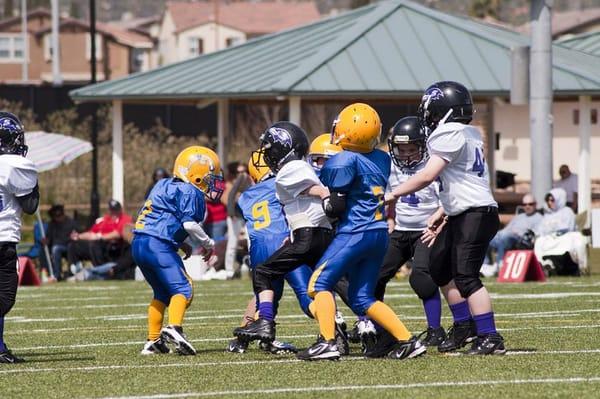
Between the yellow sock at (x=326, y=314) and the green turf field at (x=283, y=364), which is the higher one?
the yellow sock at (x=326, y=314)

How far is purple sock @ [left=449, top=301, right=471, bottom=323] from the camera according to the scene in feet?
34.3

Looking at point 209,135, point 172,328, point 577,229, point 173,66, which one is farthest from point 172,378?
point 209,135

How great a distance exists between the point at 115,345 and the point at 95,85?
1498 cm

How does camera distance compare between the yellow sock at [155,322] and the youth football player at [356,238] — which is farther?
the yellow sock at [155,322]

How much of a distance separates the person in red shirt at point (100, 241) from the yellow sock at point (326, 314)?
13.2 metres

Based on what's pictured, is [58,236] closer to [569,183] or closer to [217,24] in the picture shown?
[569,183]

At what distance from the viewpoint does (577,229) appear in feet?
69.9

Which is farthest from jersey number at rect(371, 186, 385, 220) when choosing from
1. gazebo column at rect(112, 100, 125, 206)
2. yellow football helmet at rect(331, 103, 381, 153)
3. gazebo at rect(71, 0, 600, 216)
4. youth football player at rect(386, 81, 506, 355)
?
gazebo column at rect(112, 100, 125, 206)

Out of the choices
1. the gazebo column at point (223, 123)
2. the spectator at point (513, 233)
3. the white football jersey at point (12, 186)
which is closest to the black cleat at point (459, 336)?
the white football jersey at point (12, 186)

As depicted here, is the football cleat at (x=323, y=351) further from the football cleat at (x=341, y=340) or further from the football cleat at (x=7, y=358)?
the football cleat at (x=7, y=358)

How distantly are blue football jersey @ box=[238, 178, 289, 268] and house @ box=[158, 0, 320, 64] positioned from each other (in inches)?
2726

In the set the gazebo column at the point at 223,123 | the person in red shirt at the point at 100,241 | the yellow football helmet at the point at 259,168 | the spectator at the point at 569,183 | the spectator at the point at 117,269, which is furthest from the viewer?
the gazebo column at the point at 223,123

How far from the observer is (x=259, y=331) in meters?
10.4

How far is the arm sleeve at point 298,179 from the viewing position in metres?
10.0
